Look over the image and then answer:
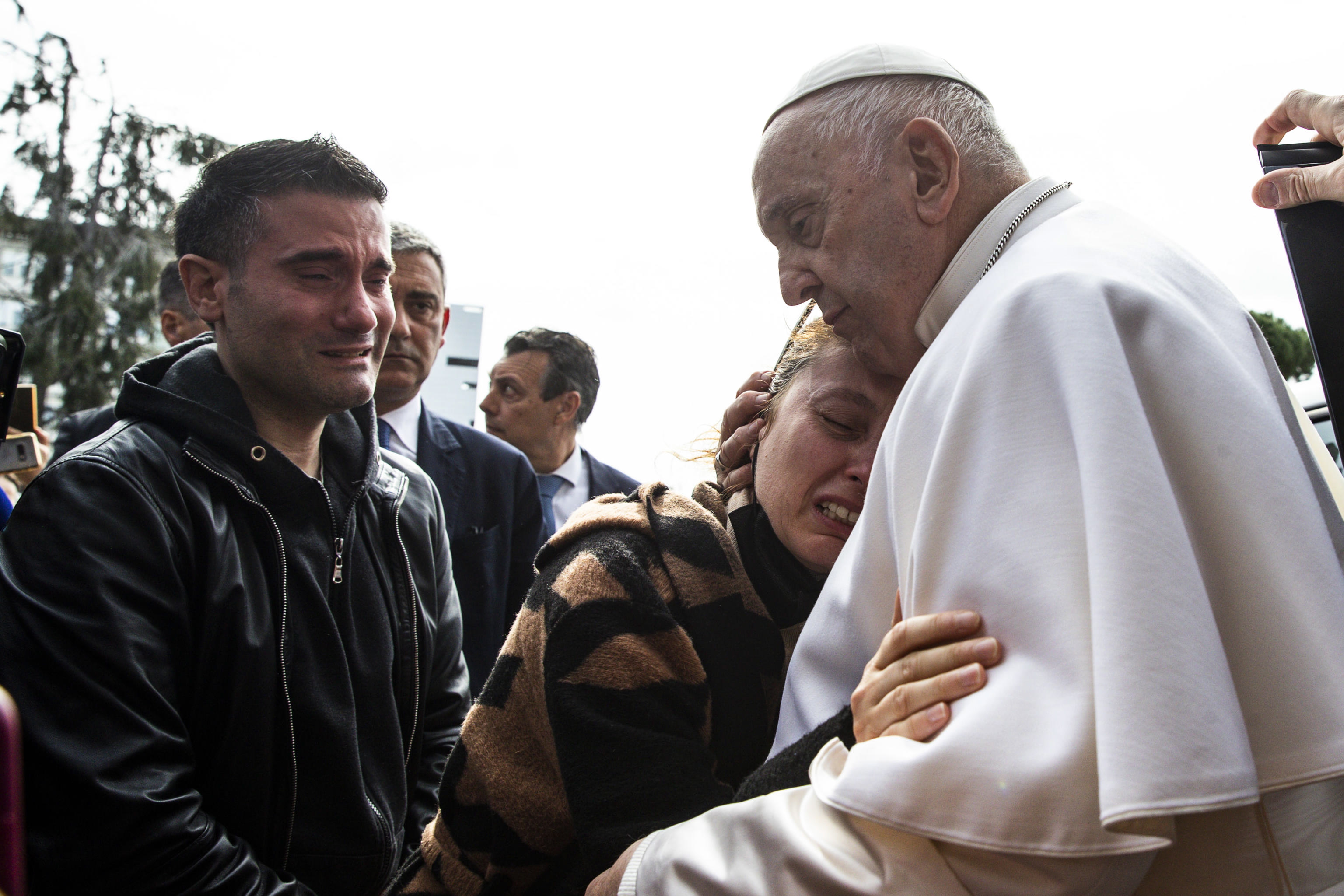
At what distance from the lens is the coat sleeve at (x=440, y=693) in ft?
8.89

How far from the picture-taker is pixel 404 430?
13.9 feet

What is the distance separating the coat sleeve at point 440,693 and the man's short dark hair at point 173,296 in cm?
219

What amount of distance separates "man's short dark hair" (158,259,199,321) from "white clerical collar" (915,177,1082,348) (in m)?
3.82

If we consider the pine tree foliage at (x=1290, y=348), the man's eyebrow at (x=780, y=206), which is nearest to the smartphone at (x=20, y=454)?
the man's eyebrow at (x=780, y=206)

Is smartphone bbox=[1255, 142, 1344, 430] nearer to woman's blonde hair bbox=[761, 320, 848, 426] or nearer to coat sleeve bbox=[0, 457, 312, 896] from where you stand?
woman's blonde hair bbox=[761, 320, 848, 426]

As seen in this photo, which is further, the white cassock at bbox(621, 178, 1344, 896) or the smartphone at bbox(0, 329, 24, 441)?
the smartphone at bbox(0, 329, 24, 441)

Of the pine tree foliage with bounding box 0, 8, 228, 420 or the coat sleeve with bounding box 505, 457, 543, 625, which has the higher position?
the pine tree foliage with bounding box 0, 8, 228, 420

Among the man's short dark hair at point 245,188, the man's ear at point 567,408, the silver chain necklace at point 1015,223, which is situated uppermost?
the man's short dark hair at point 245,188

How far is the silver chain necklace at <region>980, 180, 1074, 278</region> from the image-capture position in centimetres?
172

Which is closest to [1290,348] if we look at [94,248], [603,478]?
[603,478]

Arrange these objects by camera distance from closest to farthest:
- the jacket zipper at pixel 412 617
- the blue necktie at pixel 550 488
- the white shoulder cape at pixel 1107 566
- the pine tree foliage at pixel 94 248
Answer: the white shoulder cape at pixel 1107 566
the jacket zipper at pixel 412 617
the blue necktie at pixel 550 488
the pine tree foliage at pixel 94 248

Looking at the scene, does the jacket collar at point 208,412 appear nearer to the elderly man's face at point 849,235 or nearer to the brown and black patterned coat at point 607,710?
the brown and black patterned coat at point 607,710

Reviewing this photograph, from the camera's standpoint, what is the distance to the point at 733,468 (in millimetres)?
2395

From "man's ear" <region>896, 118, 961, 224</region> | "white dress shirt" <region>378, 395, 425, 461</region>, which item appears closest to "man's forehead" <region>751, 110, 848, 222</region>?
"man's ear" <region>896, 118, 961, 224</region>
